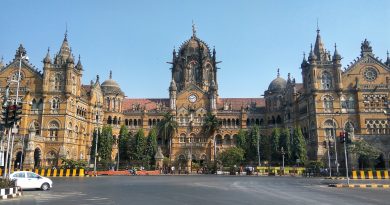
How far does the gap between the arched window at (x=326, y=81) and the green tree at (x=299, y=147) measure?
9.64 meters

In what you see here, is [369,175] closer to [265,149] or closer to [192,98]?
[265,149]

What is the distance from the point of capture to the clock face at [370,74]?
68000 millimetres

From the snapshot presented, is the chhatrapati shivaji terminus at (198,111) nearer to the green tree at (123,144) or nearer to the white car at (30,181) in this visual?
the green tree at (123,144)

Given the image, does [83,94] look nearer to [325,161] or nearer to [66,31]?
[66,31]

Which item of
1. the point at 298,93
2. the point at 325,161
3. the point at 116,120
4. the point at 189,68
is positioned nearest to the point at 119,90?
the point at 116,120

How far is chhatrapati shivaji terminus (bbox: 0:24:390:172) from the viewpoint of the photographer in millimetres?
65000

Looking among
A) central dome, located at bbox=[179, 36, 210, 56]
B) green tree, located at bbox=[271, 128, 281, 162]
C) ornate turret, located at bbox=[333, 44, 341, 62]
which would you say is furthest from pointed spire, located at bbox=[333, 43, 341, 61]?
central dome, located at bbox=[179, 36, 210, 56]

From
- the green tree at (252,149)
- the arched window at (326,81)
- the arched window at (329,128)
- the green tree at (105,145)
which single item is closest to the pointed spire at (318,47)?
the arched window at (326,81)

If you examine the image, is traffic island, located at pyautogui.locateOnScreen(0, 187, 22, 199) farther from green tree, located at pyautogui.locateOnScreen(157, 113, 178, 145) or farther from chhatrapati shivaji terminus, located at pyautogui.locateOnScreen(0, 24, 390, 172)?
green tree, located at pyautogui.locateOnScreen(157, 113, 178, 145)

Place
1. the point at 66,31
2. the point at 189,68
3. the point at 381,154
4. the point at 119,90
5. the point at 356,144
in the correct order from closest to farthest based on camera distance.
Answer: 1. the point at 356,144
2. the point at 381,154
3. the point at 66,31
4. the point at 119,90
5. the point at 189,68

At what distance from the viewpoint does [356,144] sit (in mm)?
55281

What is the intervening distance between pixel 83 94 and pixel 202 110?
25.4 m

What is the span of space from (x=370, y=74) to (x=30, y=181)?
2432 inches

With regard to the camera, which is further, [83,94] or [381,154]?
[83,94]
